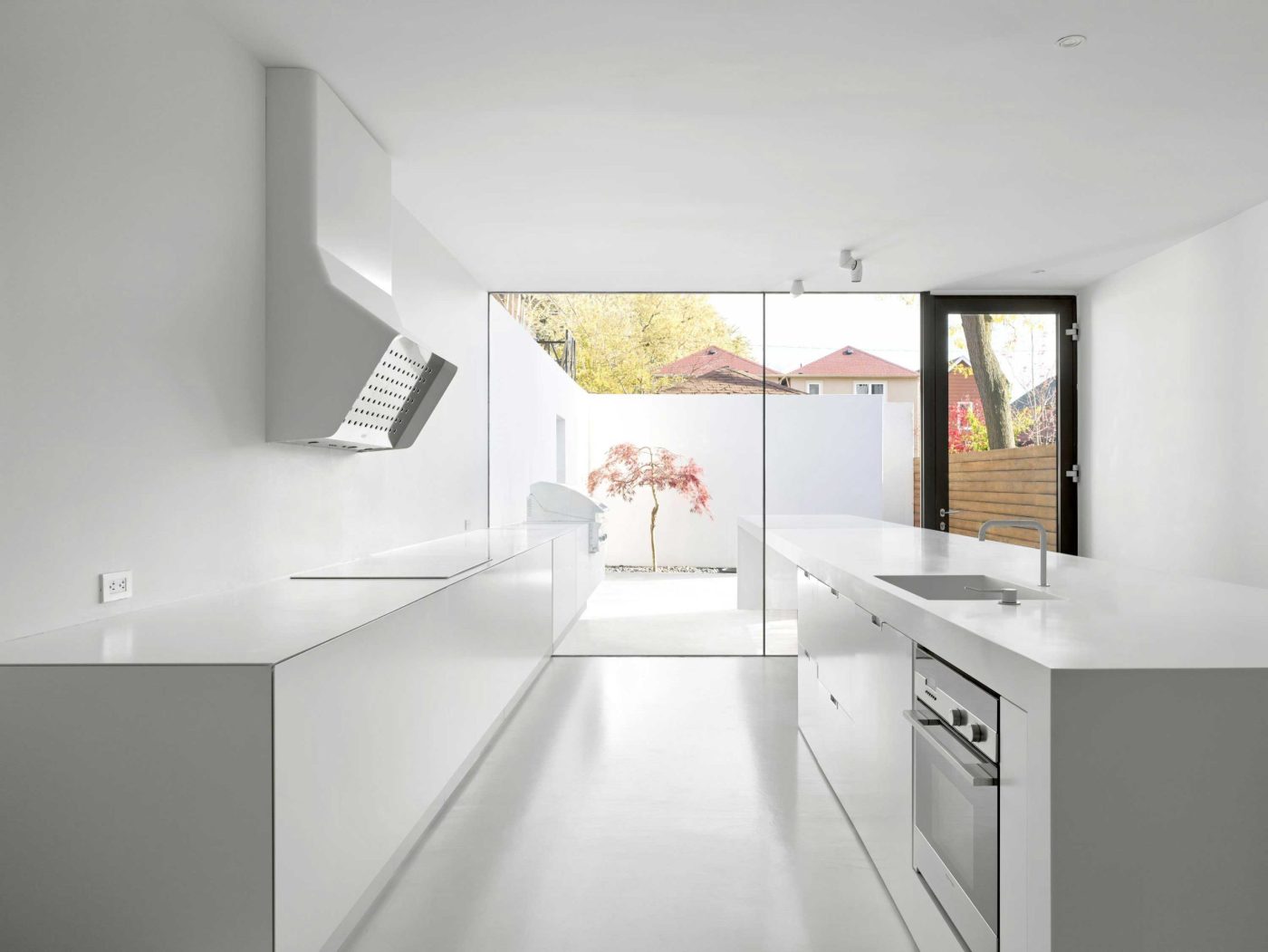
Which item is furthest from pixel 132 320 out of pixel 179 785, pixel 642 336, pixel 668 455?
pixel 642 336

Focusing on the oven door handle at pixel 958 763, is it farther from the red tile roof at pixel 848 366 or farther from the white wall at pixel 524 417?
the white wall at pixel 524 417

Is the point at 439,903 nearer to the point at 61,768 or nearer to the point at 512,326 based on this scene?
the point at 61,768

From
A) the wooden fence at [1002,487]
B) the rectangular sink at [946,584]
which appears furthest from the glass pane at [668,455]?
the rectangular sink at [946,584]

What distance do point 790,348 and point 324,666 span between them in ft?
13.8

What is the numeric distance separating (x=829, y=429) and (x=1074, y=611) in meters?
3.57

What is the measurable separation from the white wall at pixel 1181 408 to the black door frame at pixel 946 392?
0.07 metres

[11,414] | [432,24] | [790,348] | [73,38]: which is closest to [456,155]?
[432,24]

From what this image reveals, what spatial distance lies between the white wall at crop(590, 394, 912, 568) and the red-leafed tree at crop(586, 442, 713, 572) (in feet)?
0.13

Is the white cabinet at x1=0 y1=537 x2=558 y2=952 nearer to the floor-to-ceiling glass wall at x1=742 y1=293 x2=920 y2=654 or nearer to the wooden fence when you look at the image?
the floor-to-ceiling glass wall at x1=742 y1=293 x2=920 y2=654

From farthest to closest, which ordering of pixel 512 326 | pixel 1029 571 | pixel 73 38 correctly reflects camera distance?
pixel 512 326
pixel 1029 571
pixel 73 38

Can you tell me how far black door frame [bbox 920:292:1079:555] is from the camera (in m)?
5.66

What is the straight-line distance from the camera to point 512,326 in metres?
6.16

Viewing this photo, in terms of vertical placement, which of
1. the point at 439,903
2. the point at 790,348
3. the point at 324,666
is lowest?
the point at 439,903

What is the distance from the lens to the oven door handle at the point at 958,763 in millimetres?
1562
